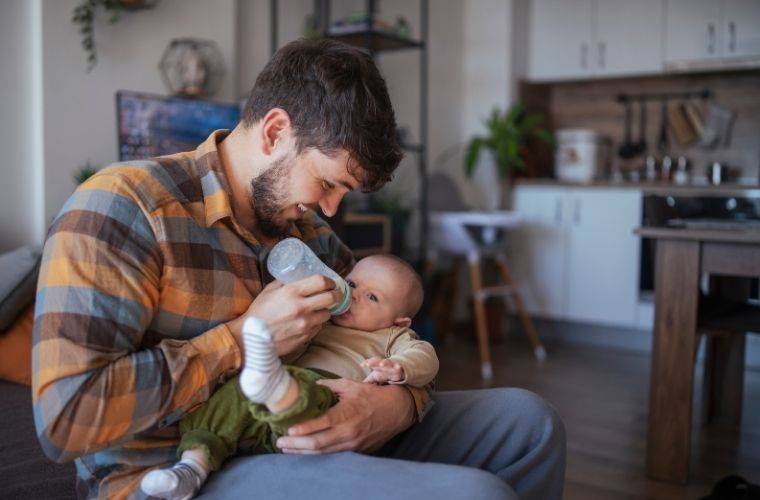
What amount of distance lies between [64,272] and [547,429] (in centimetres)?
80

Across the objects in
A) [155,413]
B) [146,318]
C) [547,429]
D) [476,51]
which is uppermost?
[476,51]

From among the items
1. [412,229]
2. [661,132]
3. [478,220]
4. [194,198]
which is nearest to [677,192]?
[661,132]

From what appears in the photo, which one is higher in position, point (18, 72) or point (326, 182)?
point (18, 72)

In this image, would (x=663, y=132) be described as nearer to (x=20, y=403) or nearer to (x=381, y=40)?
(x=381, y=40)

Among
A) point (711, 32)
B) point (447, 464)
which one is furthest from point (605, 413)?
point (711, 32)

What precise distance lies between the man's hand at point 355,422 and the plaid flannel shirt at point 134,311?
0.15 m

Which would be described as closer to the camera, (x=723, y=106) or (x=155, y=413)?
(x=155, y=413)

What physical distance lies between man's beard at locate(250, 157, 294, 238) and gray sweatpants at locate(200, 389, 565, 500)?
1.29 feet

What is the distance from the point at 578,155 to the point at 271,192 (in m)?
3.80

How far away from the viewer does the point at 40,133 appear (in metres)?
2.60

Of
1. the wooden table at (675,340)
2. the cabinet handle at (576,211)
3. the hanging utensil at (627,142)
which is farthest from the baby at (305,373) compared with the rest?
the hanging utensil at (627,142)

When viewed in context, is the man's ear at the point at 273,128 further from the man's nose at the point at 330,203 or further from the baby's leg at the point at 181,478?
the baby's leg at the point at 181,478

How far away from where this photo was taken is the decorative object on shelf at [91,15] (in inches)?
105

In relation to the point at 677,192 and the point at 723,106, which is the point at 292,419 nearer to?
the point at 677,192
